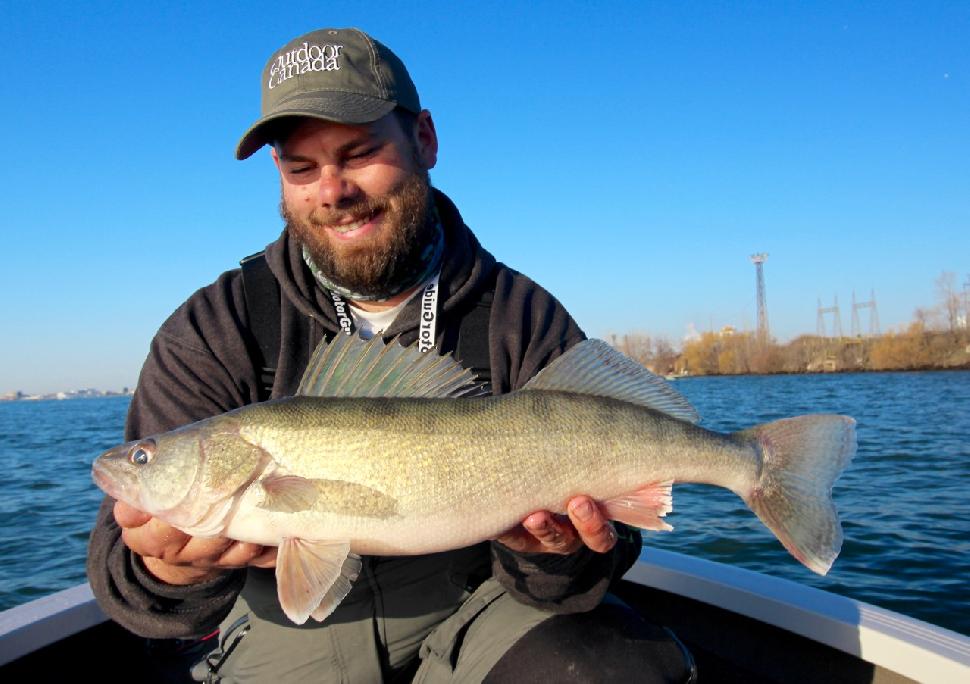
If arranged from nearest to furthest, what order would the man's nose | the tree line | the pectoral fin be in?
the pectoral fin
the man's nose
the tree line

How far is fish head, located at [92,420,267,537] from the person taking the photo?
248 centimetres

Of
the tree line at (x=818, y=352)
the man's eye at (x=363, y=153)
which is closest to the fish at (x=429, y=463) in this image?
the man's eye at (x=363, y=153)

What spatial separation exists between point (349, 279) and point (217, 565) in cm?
146

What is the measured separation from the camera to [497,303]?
361 cm

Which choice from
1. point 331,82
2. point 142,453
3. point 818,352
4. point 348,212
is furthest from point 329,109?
point 818,352

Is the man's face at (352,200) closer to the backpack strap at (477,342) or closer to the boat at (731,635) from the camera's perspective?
the backpack strap at (477,342)

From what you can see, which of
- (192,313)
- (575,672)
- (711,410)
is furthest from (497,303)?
(711,410)

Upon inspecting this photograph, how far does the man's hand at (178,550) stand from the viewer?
2518 millimetres

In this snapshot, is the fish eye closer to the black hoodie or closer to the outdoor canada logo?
the black hoodie

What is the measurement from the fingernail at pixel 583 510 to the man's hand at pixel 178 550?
119 centimetres

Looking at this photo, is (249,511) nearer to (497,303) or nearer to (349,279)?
(349,279)

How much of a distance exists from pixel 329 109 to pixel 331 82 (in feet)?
0.68

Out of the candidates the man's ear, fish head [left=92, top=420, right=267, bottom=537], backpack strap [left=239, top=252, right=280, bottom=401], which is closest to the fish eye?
fish head [left=92, top=420, right=267, bottom=537]

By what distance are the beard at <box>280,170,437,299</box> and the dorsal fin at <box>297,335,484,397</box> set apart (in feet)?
2.25
